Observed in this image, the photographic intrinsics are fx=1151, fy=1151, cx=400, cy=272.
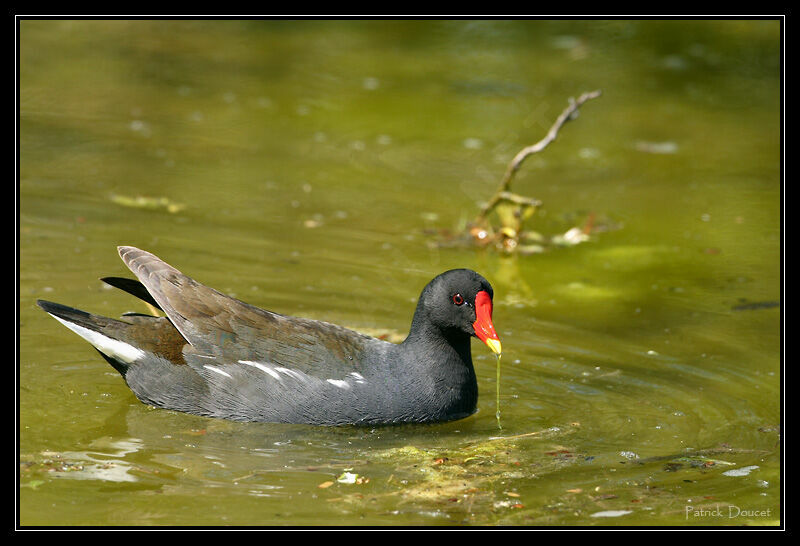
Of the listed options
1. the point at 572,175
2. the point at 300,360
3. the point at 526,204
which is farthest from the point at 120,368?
the point at 572,175

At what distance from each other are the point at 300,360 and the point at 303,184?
4.05 m

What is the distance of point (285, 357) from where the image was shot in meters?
5.64

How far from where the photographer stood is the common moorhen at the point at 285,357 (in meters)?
5.61

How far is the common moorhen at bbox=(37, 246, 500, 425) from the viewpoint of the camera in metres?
5.61

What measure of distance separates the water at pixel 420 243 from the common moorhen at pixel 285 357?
13 centimetres

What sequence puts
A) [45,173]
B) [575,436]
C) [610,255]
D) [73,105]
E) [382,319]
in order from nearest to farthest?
[575,436] → [382,319] → [610,255] → [45,173] → [73,105]

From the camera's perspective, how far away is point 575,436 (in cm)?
555

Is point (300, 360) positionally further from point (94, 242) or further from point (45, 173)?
point (45, 173)

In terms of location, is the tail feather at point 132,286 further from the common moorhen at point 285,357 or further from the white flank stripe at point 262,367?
the white flank stripe at point 262,367

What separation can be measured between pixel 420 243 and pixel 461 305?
2.69 meters

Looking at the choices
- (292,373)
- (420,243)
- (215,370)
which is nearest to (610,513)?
(292,373)

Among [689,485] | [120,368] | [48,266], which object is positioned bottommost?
[689,485]

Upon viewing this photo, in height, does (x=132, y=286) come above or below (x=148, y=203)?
below

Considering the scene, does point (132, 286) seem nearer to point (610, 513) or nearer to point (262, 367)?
point (262, 367)
